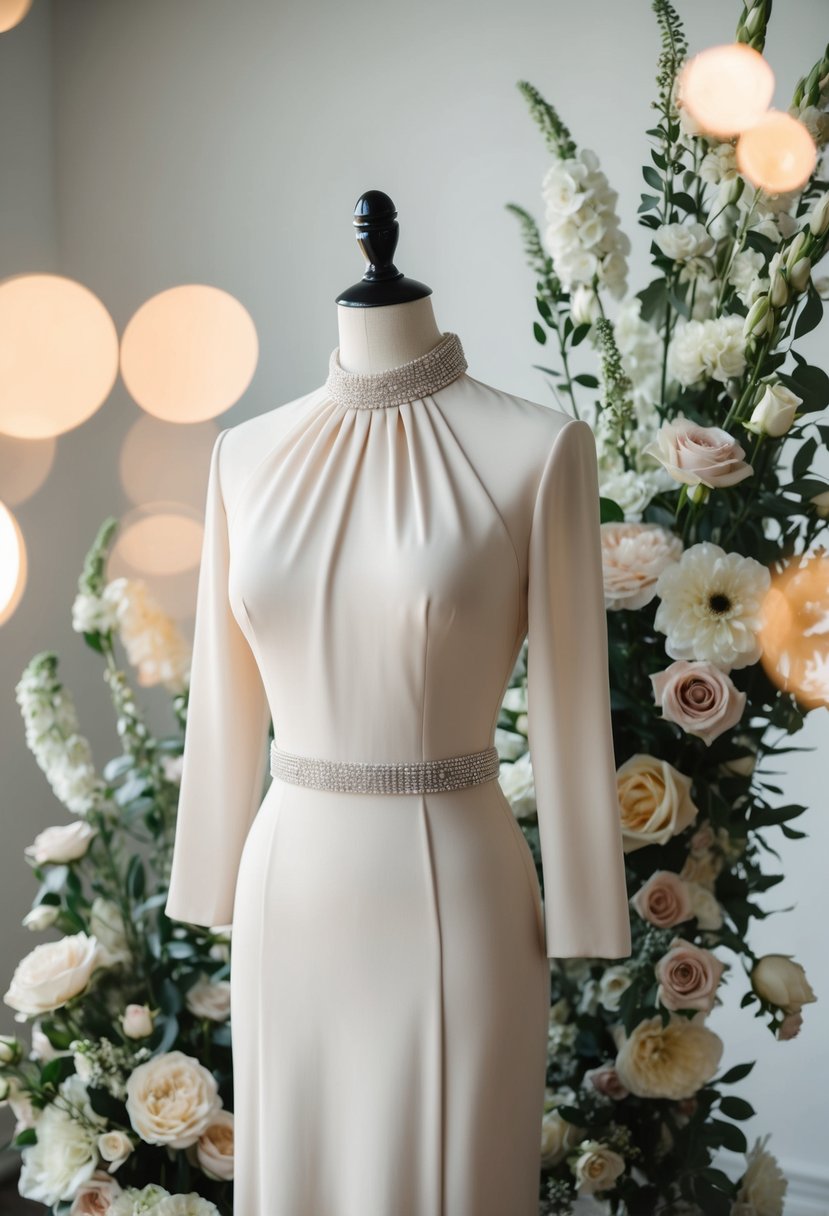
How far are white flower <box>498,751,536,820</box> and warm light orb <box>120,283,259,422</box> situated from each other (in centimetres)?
130

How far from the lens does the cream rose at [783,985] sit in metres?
1.57

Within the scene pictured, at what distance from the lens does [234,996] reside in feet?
4.34

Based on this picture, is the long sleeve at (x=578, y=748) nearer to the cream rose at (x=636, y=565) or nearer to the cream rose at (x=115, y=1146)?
the cream rose at (x=636, y=565)

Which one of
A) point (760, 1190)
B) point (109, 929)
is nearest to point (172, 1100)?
point (109, 929)

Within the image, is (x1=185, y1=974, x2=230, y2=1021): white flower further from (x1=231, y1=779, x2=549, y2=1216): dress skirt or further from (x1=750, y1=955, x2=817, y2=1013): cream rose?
(x1=750, y1=955, x2=817, y2=1013): cream rose

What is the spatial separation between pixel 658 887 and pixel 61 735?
3.15ft

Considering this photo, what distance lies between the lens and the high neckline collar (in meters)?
1.27

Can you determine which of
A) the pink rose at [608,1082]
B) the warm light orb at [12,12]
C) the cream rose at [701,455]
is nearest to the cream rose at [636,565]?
the cream rose at [701,455]

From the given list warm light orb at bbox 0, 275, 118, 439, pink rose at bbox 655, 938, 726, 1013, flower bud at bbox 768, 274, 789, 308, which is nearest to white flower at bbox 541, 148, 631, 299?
flower bud at bbox 768, 274, 789, 308

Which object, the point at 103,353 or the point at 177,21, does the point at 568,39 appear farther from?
the point at 103,353

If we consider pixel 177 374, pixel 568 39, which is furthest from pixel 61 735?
pixel 568 39

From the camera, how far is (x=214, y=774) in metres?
1.40

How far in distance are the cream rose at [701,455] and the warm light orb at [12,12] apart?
6.33 feet

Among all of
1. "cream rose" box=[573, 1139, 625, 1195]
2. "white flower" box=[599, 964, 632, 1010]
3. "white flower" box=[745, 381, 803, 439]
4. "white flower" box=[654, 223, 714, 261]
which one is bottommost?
"cream rose" box=[573, 1139, 625, 1195]
